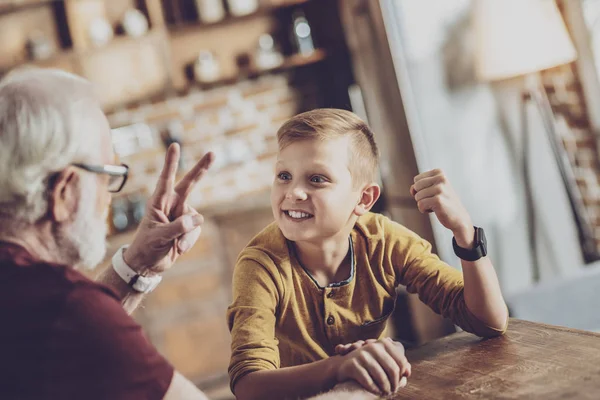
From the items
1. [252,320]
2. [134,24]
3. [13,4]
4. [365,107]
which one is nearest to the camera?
[252,320]

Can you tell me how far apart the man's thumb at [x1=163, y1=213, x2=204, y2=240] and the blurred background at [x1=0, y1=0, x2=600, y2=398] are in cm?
145

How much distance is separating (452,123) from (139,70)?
2.23 meters

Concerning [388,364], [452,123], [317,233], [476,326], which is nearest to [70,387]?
[388,364]

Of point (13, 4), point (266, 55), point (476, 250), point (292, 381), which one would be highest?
point (13, 4)

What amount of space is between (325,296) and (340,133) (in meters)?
0.38

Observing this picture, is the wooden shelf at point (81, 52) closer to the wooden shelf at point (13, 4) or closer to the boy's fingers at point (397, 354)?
the wooden shelf at point (13, 4)

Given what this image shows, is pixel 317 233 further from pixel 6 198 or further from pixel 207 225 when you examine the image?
pixel 207 225

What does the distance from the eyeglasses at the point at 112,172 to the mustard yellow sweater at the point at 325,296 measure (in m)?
0.35

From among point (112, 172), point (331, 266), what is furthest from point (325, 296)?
point (112, 172)

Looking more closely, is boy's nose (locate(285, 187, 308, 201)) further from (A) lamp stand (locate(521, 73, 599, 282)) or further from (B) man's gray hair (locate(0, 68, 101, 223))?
(A) lamp stand (locate(521, 73, 599, 282))

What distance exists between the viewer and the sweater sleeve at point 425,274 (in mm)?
1397

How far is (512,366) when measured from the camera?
1090mm

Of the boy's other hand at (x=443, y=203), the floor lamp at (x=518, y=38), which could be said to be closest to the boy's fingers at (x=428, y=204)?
the boy's other hand at (x=443, y=203)

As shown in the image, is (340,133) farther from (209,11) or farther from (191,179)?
(209,11)
